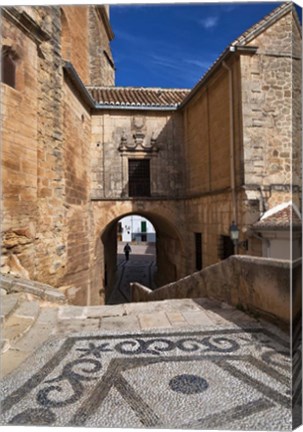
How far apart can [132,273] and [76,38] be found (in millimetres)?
12918

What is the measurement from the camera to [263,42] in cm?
752

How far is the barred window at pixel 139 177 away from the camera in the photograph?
37.2ft

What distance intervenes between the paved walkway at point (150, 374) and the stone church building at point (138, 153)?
1.10m

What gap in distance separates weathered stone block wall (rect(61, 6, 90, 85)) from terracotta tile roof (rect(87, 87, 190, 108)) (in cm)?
129

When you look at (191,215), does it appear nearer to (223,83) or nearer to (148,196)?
(148,196)

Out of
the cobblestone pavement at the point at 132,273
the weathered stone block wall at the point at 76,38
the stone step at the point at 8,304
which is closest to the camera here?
the stone step at the point at 8,304

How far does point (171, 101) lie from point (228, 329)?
35.4 ft

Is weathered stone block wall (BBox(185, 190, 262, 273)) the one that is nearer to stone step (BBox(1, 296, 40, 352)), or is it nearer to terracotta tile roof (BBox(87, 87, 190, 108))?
terracotta tile roof (BBox(87, 87, 190, 108))

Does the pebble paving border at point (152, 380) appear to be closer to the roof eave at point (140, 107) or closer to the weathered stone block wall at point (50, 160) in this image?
the weathered stone block wall at point (50, 160)

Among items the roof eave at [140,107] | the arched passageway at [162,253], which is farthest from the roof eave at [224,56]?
the arched passageway at [162,253]

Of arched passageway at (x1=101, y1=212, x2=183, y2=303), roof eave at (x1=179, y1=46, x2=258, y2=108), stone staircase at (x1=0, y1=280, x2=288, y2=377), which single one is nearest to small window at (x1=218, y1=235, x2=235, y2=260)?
arched passageway at (x1=101, y1=212, x2=183, y2=303)

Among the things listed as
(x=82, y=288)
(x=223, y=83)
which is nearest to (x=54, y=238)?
(x=82, y=288)

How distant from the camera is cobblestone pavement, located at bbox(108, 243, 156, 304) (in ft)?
44.7

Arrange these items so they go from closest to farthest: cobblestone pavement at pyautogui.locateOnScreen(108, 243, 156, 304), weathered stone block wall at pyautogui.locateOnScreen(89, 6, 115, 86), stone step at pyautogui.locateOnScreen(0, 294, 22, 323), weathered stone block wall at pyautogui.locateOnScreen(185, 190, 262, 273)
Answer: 1. stone step at pyautogui.locateOnScreen(0, 294, 22, 323)
2. weathered stone block wall at pyautogui.locateOnScreen(185, 190, 262, 273)
3. cobblestone pavement at pyautogui.locateOnScreen(108, 243, 156, 304)
4. weathered stone block wall at pyautogui.locateOnScreen(89, 6, 115, 86)
